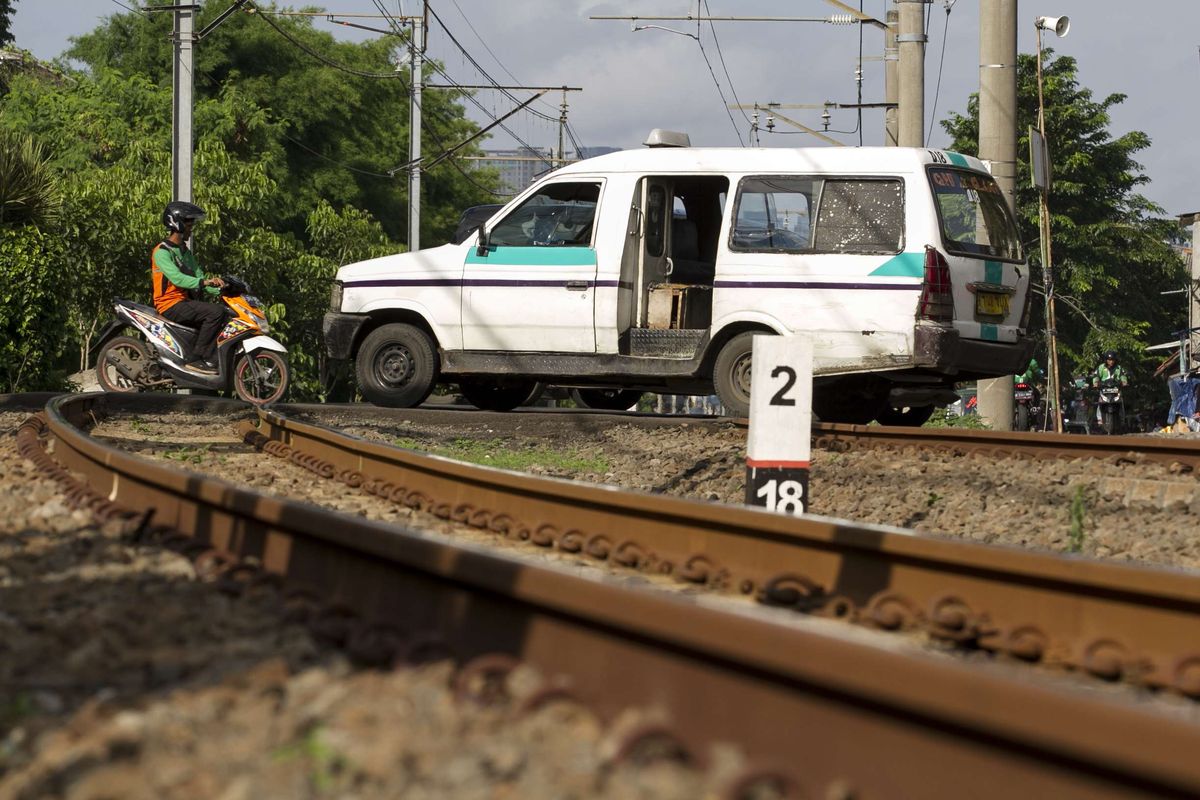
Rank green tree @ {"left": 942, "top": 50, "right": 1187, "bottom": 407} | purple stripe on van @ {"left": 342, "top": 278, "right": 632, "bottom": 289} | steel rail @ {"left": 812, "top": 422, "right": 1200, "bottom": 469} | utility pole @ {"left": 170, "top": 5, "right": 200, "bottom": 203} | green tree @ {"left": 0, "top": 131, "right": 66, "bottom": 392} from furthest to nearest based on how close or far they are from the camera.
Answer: green tree @ {"left": 942, "top": 50, "right": 1187, "bottom": 407} → utility pole @ {"left": 170, "top": 5, "right": 200, "bottom": 203} → green tree @ {"left": 0, "top": 131, "right": 66, "bottom": 392} → purple stripe on van @ {"left": 342, "top": 278, "right": 632, "bottom": 289} → steel rail @ {"left": 812, "top": 422, "right": 1200, "bottom": 469}

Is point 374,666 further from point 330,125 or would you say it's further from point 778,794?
point 330,125

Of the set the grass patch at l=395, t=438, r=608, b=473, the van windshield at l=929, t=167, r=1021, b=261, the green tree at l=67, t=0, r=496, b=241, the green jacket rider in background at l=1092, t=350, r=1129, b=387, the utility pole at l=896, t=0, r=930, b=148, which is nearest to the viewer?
the grass patch at l=395, t=438, r=608, b=473

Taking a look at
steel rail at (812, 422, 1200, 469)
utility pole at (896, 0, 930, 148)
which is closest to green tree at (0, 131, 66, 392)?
steel rail at (812, 422, 1200, 469)

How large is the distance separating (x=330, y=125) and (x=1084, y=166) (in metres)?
26.7

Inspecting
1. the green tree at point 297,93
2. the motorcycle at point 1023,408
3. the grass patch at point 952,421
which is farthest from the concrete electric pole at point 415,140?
the grass patch at point 952,421

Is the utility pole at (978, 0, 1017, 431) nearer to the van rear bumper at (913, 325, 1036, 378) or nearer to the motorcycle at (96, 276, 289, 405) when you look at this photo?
the van rear bumper at (913, 325, 1036, 378)

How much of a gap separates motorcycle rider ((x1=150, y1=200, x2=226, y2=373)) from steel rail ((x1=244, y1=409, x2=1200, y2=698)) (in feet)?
24.8

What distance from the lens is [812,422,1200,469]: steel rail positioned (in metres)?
9.77

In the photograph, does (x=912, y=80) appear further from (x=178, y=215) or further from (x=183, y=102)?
(x=178, y=215)

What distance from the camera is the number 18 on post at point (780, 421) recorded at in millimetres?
7676

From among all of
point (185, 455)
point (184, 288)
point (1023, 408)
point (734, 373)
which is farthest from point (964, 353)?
point (1023, 408)

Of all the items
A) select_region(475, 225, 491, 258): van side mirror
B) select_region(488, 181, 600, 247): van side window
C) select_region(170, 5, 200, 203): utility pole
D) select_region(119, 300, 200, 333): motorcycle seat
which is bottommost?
select_region(119, 300, 200, 333): motorcycle seat

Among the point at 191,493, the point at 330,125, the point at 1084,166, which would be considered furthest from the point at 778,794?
the point at 330,125

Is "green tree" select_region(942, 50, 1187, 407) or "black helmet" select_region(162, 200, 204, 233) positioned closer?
"black helmet" select_region(162, 200, 204, 233)
